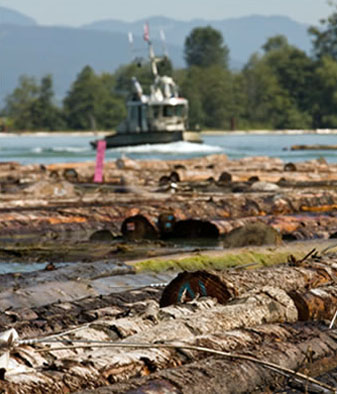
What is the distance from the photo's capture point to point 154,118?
226 ft

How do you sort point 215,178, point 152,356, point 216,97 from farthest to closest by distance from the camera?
point 216,97
point 215,178
point 152,356

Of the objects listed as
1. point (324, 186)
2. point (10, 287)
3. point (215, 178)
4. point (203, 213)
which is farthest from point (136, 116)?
point (10, 287)

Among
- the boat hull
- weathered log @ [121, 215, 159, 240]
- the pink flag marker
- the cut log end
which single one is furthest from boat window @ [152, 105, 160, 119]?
the cut log end

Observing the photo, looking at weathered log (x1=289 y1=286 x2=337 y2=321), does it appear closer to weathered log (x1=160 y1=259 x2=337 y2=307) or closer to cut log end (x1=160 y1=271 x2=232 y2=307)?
weathered log (x1=160 y1=259 x2=337 y2=307)

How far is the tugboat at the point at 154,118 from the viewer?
68.1 meters

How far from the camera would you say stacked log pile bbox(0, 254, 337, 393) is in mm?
5845

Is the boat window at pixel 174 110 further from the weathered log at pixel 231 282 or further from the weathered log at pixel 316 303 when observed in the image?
the weathered log at pixel 316 303

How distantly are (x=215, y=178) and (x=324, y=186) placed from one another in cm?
473

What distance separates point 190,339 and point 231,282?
1415mm

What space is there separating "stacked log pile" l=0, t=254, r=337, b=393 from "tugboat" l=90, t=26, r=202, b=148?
196 feet

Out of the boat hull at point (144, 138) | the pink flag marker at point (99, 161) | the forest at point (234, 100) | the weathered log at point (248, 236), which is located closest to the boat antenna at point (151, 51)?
the boat hull at point (144, 138)

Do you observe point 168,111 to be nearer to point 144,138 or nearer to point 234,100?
point 144,138

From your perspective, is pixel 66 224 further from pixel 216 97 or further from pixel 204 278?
pixel 216 97

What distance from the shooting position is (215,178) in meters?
27.8
